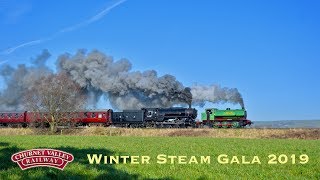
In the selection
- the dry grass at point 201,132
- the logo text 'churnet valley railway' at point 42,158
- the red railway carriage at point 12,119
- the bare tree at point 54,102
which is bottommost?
the dry grass at point 201,132

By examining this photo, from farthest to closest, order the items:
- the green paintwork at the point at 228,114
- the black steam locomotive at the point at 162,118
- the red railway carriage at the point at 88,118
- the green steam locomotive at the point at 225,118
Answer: the green paintwork at the point at 228,114, the red railway carriage at the point at 88,118, the green steam locomotive at the point at 225,118, the black steam locomotive at the point at 162,118

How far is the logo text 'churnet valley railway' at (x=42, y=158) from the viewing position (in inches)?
406

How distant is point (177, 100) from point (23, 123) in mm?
24187

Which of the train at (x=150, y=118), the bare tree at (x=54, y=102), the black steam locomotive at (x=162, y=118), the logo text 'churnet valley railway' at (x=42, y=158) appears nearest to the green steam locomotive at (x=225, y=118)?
the train at (x=150, y=118)

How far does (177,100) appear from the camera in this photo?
65500mm

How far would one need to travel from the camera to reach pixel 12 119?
202ft

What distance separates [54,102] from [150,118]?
13.3 m

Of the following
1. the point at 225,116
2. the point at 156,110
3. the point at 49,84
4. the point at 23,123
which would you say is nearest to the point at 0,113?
the point at 23,123

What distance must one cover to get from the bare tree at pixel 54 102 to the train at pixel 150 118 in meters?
0.27

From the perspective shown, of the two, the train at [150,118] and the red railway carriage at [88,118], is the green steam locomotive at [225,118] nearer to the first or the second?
the train at [150,118]

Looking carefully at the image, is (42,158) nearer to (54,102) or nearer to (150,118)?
(54,102)

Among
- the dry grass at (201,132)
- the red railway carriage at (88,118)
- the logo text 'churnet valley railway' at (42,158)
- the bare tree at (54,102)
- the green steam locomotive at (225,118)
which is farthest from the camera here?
the red railway carriage at (88,118)

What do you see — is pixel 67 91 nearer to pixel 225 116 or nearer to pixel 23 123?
pixel 23 123

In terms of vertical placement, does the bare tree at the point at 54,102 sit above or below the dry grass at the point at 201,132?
above
